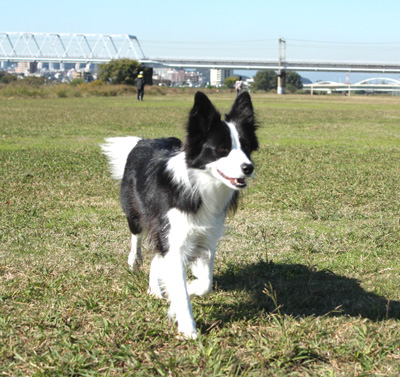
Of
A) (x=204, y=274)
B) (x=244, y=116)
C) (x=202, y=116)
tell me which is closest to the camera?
(x=202, y=116)

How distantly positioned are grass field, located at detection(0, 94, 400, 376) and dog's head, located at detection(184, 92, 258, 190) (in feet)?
0.74

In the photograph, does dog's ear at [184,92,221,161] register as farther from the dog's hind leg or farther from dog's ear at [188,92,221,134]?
the dog's hind leg

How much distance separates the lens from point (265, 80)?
12738 cm

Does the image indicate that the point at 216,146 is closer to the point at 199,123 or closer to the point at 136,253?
the point at 199,123

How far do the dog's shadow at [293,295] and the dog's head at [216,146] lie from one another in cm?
103

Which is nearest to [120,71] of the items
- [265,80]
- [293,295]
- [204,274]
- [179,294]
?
[293,295]

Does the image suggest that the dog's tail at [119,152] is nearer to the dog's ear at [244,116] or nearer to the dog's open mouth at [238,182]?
the dog's ear at [244,116]

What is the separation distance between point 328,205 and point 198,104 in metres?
4.33

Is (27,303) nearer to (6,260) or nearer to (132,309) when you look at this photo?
(132,309)

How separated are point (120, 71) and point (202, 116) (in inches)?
2586

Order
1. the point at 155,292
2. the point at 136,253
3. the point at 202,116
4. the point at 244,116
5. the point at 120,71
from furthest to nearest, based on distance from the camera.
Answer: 1. the point at 120,71
2. the point at 136,253
3. the point at 155,292
4. the point at 244,116
5. the point at 202,116

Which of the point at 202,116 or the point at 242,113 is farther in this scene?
the point at 242,113

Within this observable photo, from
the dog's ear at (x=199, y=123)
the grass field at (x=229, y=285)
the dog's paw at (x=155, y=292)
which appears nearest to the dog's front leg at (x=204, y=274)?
the grass field at (x=229, y=285)

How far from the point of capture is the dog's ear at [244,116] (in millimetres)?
3846
